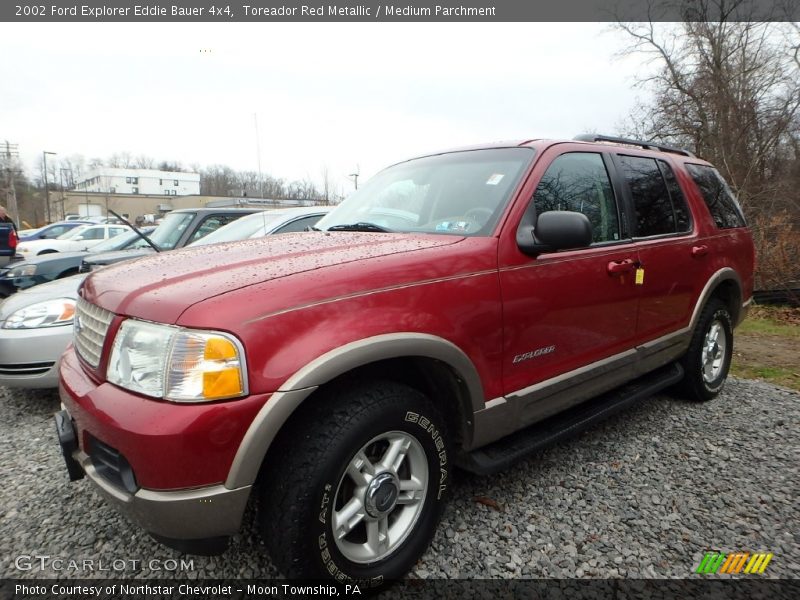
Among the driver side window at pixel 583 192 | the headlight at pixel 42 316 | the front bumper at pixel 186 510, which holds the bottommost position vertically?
the front bumper at pixel 186 510

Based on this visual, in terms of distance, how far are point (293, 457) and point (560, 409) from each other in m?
1.52

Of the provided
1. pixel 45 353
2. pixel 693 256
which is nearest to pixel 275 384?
pixel 45 353

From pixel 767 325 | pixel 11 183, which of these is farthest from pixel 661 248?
pixel 11 183

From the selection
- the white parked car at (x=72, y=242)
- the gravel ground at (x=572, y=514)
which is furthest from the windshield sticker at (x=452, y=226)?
the white parked car at (x=72, y=242)

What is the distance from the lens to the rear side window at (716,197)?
3.79 m

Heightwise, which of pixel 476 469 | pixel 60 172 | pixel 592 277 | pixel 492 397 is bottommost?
pixel 476 469

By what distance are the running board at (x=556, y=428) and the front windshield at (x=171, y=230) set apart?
478 centimetres

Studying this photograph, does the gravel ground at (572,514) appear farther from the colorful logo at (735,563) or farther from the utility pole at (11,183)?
the utility pole at (11,183)

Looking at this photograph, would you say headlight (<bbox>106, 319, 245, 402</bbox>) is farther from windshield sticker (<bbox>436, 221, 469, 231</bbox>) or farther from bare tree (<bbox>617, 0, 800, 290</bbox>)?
bare tree (<bbox>617, 0, 800, 290</bbox>)

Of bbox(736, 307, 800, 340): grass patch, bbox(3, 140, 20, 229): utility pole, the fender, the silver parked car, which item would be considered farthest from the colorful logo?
bbox(3, 140, 20, 229): utility pole

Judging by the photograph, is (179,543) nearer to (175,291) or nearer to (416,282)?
(175,291)

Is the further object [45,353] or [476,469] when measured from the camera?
[45,353]

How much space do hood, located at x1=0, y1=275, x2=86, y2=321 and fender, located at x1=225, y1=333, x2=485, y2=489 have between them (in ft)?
9.60

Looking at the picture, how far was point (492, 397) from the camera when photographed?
2145 millimetres
